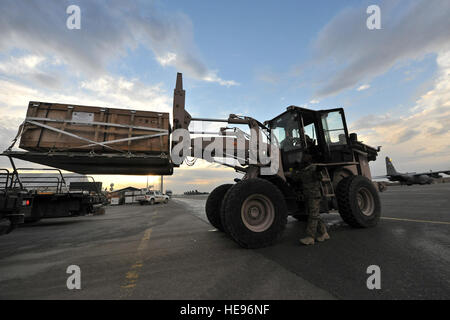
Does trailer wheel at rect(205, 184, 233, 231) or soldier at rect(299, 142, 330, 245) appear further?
trailer wheel at rect(205, 184, 233, 231)

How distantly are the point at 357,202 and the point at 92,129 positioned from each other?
22.4ft

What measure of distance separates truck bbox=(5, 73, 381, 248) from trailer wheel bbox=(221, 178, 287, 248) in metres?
0.02

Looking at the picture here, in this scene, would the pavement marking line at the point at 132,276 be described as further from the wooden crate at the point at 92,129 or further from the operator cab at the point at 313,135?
the operator cab at the point at 313,135

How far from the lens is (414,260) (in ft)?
9.30

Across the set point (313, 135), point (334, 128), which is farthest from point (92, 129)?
point (334, 128)

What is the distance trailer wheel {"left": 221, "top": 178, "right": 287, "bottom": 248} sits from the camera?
3.71 meters

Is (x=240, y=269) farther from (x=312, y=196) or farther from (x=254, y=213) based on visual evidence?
(x=312, y=196)

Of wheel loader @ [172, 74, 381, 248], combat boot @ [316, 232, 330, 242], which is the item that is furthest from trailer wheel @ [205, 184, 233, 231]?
combat boot @ [316, 232, 330, 242]

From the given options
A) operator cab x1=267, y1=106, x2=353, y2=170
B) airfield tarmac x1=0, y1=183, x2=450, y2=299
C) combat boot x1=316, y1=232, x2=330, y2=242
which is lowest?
airfield tarmac x1=0, y1=183, x2=450, y2=299

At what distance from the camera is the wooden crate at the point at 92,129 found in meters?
4.32

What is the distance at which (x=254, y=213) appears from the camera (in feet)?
13.5

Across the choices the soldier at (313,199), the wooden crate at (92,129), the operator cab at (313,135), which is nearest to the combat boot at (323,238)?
the soldier at (313,199)

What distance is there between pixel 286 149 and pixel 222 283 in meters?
4.09

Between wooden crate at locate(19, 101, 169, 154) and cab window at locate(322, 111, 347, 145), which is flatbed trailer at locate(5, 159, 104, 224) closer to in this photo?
wooden crate at locate(19, 101, 169, 154)
